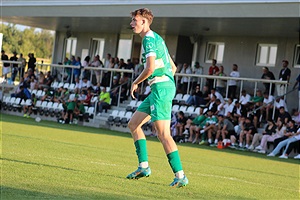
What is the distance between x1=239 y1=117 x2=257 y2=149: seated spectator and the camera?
23047 mm

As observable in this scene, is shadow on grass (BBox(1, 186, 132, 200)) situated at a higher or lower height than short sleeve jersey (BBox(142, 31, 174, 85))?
lower

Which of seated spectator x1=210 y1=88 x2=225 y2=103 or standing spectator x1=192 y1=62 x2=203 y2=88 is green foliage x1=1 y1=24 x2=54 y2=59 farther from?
seated spectator x1=210 y1=88 x2=225 y2=103

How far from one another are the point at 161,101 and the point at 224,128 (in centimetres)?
1487

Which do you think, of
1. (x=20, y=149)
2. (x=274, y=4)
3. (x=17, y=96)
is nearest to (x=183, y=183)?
(x=20, y=149)

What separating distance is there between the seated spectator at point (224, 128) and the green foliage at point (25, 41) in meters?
54.2

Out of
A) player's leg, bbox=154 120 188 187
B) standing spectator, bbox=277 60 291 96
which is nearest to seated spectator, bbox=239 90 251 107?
standing spectator, bbox=277 60 291 96

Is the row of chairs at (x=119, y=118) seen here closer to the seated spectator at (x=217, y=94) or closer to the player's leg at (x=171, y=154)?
the seated spectator at (x=217, y=94)

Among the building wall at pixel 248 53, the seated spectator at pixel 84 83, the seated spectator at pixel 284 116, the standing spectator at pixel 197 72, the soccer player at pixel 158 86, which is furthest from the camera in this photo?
the seated spectator at pixel 84 83

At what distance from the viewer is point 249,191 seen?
386 inches

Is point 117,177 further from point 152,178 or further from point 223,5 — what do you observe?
point 223,5

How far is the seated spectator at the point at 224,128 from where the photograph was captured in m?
23.5

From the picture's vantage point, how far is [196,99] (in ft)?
89.4

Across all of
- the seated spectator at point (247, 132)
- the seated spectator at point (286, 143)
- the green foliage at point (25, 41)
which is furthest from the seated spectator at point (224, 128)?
the green foliage at point (25, 41)

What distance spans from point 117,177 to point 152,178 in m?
0.63
